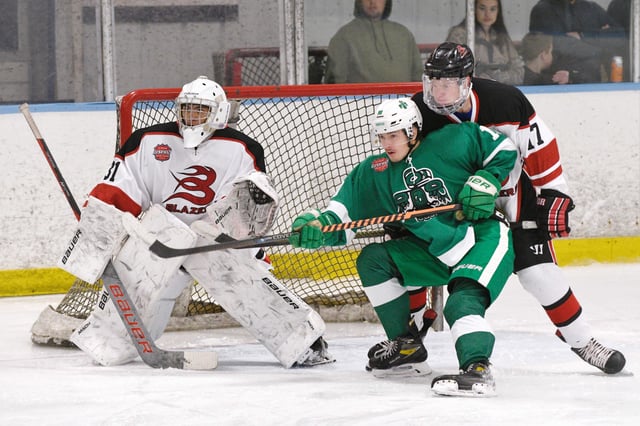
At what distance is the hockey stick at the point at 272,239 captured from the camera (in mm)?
3207

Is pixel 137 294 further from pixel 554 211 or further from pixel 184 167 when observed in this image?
pixel 554 211

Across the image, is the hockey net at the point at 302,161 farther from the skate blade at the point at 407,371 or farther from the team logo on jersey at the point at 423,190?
the team logo on jersey at the point at 423,190

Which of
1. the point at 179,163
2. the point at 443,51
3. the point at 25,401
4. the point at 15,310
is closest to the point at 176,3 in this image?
the point at 15,310

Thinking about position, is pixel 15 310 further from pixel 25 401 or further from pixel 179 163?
pixel 25 401

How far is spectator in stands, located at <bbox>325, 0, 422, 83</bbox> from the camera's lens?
550 centimetres

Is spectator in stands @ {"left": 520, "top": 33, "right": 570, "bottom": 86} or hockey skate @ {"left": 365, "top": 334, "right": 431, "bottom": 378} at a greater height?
spectator in stands @ {"left": 520, "top": 33, "right": 570, "bottom": 86}

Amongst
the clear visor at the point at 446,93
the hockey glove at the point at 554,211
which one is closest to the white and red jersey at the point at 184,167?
the clear visor at the point at 446,93

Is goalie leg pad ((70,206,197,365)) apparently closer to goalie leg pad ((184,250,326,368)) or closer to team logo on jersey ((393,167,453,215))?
goalie leg pad ((184,250,326,368))

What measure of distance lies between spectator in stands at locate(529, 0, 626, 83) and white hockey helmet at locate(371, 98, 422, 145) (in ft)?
8.69

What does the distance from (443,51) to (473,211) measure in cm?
46

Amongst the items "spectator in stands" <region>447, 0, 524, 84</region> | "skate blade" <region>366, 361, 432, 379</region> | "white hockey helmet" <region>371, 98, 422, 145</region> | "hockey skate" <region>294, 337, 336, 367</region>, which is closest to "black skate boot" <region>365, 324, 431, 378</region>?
"skate blade" <region>366, 361, 432, 379</region>

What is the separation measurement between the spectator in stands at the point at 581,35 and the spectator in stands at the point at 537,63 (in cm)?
3

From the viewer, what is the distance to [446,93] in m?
3.24

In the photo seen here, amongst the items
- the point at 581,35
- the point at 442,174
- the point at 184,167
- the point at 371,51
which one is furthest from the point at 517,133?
the point at 581,35
